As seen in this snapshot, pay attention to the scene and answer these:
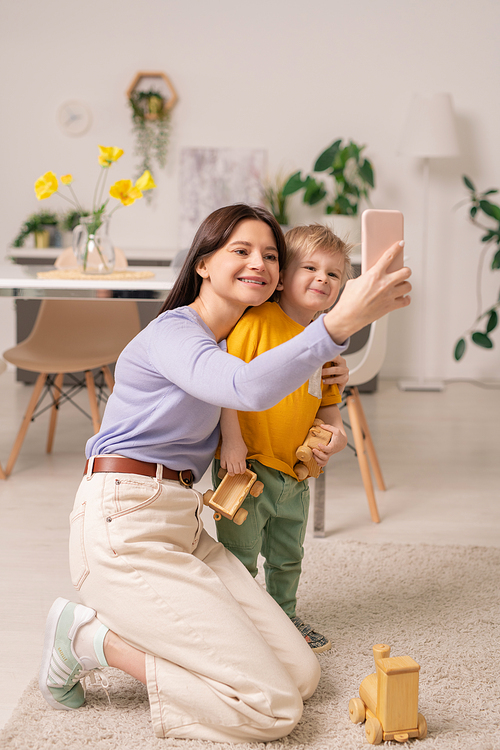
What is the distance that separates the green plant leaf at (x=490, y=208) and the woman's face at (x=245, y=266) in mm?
3244

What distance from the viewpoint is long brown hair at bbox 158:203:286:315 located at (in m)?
1.33

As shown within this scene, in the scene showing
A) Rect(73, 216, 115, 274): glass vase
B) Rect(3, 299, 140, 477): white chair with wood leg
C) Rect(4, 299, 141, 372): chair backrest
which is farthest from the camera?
Rect(4, 299, 141, 372): chair backrest

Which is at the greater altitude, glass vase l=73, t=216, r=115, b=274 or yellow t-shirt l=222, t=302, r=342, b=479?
glass vase l=73, t=216, r=115, b=274

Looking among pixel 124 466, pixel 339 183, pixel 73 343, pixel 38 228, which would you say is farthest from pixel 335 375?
pixel 38 228

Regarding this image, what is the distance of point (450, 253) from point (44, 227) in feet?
8.76

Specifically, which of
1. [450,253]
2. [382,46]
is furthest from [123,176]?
[450,253]

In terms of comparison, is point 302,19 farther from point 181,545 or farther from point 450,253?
point 181,545

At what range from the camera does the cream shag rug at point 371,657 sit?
1277mm

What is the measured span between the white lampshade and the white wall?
1.28 feet

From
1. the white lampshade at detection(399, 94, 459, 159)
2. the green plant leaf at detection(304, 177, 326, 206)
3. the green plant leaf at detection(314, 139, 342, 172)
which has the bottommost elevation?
the green plant leaf at detection(304, 177, 326, 206)

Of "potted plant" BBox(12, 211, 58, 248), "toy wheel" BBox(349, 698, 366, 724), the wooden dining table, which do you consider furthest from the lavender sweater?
"potted plant" BBox(12, 211, 58, 248)

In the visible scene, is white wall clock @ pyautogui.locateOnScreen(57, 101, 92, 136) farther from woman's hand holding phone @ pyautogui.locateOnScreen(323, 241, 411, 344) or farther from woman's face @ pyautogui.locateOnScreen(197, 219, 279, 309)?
woman's hand holding phone @ pyautogui.locateOnScreen(323, 241, 411, 344)

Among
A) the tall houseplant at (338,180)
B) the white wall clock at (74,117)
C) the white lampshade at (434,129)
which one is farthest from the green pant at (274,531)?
the white wall clock at (74,117)

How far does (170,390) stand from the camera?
4.26 ft
